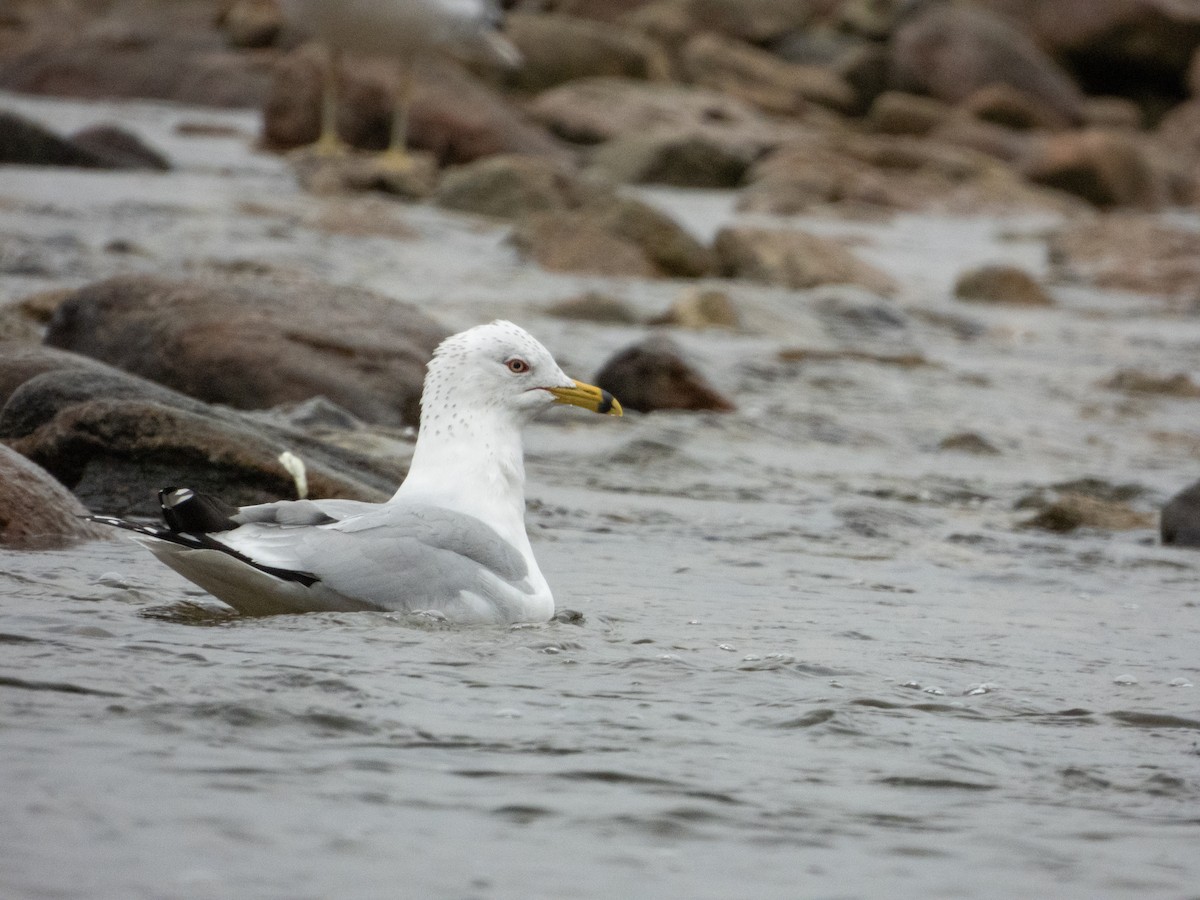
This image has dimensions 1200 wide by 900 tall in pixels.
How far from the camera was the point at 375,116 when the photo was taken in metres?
22.1

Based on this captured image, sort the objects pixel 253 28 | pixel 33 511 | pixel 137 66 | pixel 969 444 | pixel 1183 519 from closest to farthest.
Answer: pixel 33 511 → pixel 1183 519 → pixel 969 444 → pixel 137 66 → pixel 253 28

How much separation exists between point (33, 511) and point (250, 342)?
2.90 metres

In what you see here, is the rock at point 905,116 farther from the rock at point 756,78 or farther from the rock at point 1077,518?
the rock at point 1077,518

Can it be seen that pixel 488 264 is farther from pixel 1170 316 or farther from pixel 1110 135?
pixel 1110 135

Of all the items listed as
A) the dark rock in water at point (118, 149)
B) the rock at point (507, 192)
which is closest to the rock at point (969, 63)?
the rock at point (507, 192)

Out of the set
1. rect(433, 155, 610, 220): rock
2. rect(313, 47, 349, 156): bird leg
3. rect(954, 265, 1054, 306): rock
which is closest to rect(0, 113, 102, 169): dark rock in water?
rect(313, 47, 349, 156): bird leg

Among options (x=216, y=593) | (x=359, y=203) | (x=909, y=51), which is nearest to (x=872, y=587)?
(x=216, y=593)

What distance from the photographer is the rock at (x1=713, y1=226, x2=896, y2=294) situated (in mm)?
16359

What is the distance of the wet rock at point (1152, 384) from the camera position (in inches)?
515

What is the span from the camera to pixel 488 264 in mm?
15648

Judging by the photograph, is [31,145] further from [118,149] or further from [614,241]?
[614,241]

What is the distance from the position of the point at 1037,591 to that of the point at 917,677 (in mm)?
1910

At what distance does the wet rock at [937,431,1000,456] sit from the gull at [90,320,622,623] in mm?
4726

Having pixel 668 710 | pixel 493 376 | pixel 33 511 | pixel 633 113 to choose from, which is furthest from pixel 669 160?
pixel 668 710
